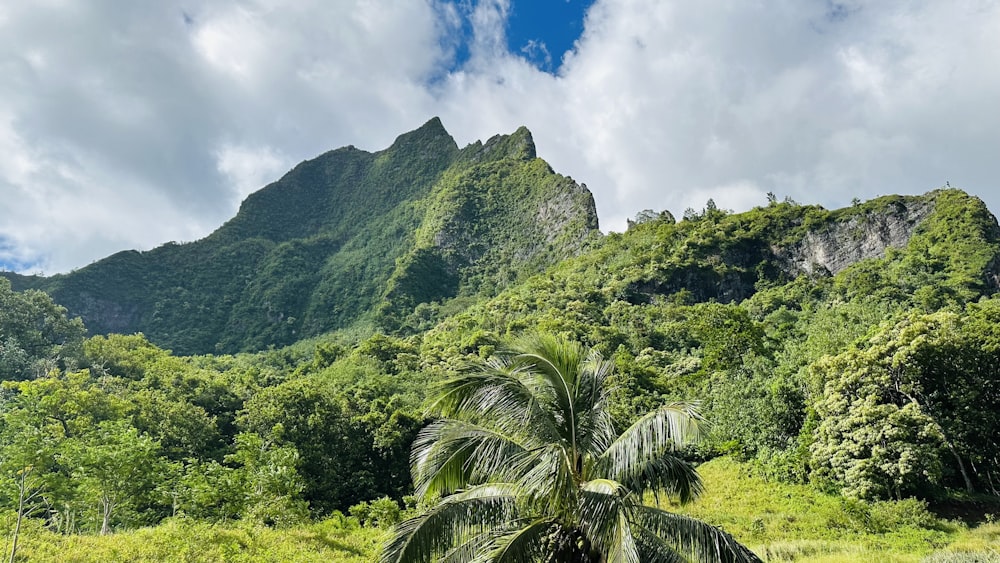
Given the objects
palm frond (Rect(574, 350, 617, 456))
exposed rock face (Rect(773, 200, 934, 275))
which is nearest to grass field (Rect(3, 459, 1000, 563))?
palm frond (Rect(574, 350, 617, 456))

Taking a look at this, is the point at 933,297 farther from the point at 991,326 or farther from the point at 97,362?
the point at 97,362

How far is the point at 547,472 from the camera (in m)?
6.35

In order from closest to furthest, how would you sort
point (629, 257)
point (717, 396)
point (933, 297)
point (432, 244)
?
1. point (717, 396)
2. point (933, 297)
3. point (629, 257)
4. point (432, 244)

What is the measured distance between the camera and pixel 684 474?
24.2 feet

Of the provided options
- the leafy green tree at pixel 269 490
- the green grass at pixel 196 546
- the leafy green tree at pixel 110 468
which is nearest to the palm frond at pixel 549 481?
the green grass at pixel 196 546

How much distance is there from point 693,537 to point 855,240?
57.3m

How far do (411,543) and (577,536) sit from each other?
1859mm

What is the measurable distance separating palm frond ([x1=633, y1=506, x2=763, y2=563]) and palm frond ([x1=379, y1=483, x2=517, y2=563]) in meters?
1.59

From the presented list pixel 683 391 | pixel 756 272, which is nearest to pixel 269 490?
pixel 683 391

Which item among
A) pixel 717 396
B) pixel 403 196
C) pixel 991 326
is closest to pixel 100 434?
pixel 717 396

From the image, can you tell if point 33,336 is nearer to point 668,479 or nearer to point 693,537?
point 668,479

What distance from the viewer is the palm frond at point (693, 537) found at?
234 inches

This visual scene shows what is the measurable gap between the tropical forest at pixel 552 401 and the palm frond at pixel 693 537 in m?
0.02

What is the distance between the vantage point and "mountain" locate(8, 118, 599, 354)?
7650cm
